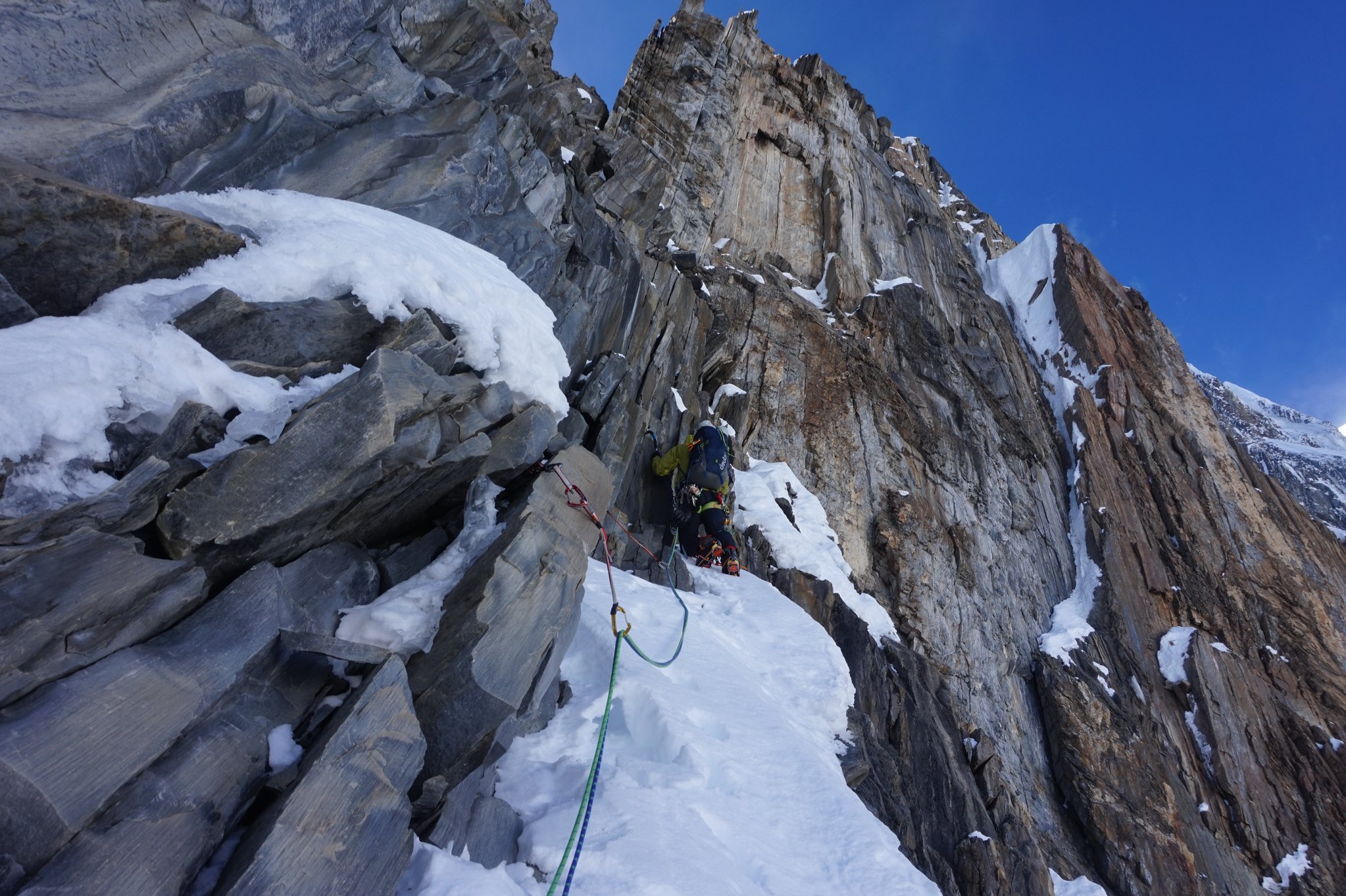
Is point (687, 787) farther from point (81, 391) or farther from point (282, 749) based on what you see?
point (81, 391)

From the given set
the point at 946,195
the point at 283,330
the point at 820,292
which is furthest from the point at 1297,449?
the point at 283,330

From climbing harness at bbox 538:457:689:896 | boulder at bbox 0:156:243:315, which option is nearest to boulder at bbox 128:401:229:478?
boulder at bbox 0:156:243:315

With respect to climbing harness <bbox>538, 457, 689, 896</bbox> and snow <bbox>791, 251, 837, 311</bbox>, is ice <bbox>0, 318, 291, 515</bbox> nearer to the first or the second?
climbing harness <bbox>538, 457, 689, 896</bbox>

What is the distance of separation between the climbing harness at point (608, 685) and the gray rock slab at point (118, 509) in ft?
10.4

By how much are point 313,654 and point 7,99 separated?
16.4ft

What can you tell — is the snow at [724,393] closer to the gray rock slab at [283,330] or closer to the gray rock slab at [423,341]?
the gray rock slab at [423,341]

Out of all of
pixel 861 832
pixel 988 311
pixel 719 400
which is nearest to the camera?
pixel 861 832

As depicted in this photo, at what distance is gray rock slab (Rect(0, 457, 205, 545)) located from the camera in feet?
10.2

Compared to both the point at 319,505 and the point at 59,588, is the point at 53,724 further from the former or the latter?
the point at 319,505

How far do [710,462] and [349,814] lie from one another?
8009 mm

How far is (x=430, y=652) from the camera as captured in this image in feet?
15.6

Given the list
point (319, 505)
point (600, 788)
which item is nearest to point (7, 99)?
point (319, 505)

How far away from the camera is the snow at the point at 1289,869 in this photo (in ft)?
45.1

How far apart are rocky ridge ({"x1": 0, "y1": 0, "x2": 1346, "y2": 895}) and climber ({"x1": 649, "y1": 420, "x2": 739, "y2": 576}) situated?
2.22ft
